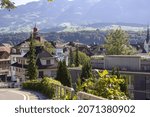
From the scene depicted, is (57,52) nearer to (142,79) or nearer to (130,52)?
(130,52)

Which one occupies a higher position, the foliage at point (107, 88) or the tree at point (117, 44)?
the foliage at point (107, 88)

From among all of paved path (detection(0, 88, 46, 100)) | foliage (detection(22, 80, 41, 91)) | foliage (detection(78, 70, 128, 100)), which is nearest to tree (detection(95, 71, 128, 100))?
foliage (detection(78, 70, 128, 100))

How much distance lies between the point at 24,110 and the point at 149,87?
51212 millimetres

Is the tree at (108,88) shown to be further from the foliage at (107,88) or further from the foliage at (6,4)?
the foliage at (6,4)

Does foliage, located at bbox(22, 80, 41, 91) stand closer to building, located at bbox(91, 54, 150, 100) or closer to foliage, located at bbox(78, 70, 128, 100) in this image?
foliage, located at bbox(78, 70, 128, 100)

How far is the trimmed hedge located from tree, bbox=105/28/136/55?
2126 inches

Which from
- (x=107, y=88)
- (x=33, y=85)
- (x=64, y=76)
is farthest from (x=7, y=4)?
(x=64, y=76)

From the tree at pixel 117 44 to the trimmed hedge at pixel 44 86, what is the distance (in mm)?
54009

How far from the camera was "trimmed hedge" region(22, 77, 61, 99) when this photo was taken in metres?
25.0

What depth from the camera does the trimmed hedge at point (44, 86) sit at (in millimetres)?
24981

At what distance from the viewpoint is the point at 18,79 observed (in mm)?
91750

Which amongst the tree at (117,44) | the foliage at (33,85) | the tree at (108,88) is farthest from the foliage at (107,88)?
the tree at (117,44)

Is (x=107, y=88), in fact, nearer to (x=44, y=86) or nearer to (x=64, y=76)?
(x=44, y=86)

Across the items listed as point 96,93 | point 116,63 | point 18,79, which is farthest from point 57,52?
point 96,93
